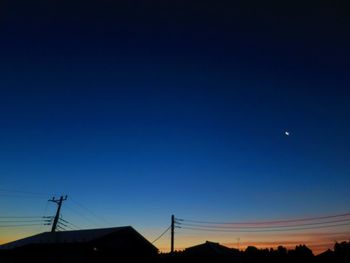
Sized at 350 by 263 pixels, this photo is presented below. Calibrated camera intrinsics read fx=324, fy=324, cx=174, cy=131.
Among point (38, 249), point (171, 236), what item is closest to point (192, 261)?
point (171, 236)

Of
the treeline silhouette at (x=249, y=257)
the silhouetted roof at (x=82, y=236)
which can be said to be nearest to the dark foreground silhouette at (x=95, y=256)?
the treeline silhouette at (x=249, y=257)

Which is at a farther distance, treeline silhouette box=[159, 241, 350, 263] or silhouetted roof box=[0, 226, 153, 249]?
treeline silhouette box=[159, 241, 350, 263]

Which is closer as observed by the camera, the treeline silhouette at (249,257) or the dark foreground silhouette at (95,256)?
the dark foreground silhouette at (95,256)

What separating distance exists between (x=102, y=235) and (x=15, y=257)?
1073 centimetres

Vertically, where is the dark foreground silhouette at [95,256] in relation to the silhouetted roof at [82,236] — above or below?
below

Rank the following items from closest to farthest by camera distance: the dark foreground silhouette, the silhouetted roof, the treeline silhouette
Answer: the dark foreground silhouette < the silhouetted roof < the treeline silhouette

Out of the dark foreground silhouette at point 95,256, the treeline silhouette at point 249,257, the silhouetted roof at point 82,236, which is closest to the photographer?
the dark foreground silhouette at point 95,256

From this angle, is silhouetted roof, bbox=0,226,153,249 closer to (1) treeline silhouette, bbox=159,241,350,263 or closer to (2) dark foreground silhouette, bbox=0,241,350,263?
(2) dark foreground silhouette, bbox=0,241,350,263

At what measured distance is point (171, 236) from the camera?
38750mm

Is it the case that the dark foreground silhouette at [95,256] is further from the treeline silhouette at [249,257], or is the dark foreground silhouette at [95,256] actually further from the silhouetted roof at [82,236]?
the silhouetted roof at [82,236]

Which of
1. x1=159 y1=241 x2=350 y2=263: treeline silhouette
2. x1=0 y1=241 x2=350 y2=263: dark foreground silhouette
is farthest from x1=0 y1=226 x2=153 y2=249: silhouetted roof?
x1=159 y1=241 x2=350 y2=263: treeline silhouette

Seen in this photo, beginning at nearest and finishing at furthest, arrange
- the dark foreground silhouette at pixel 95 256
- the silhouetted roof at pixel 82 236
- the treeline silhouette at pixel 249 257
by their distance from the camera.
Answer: the dark foreground silhouette at pixel 95 256 → the silhouetted roof at pixel 82 236 → the treeline silhouette at pixel 249 257

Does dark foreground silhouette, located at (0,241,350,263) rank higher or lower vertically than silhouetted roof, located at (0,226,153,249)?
lower

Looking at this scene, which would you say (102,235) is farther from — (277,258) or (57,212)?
(277,258)
